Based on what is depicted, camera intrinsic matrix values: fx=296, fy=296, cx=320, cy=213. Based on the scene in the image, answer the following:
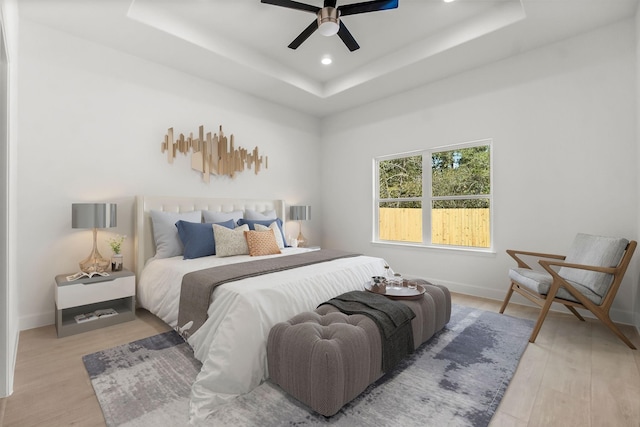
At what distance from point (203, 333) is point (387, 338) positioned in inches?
48.9

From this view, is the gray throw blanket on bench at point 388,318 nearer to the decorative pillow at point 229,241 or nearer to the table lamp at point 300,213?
the decorative pillow at point 229,241

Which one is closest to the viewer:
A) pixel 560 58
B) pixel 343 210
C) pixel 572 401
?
pixel 572 401

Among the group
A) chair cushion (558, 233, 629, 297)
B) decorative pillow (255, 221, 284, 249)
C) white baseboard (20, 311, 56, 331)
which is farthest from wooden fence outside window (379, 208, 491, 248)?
white baseboard (20, 311, 56, 331)

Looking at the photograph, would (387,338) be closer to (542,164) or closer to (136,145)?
(542,164)

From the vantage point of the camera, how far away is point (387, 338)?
6.05 ft

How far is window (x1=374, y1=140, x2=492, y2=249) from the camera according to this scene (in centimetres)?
385

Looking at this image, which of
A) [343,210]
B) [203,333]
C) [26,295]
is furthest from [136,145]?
[343,210]

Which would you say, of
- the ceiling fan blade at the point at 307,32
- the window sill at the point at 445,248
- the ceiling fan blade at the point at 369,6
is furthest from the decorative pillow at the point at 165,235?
the window sill at the point at 445,248

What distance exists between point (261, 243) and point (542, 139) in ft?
10.9

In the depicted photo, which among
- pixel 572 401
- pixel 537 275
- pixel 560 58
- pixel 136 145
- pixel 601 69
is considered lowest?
pixel 572 401

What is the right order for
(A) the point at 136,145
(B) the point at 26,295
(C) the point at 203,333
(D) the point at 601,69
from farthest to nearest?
(A) the point at 136,145
(D) the point at 601,69
(B) the point at 26,295
(C) the point at 203,333

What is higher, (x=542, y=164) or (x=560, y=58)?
(x=560, y=58)

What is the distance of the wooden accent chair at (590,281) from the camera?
2.35 m

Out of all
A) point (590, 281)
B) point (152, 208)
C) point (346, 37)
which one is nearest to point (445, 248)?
point (590, 281)
